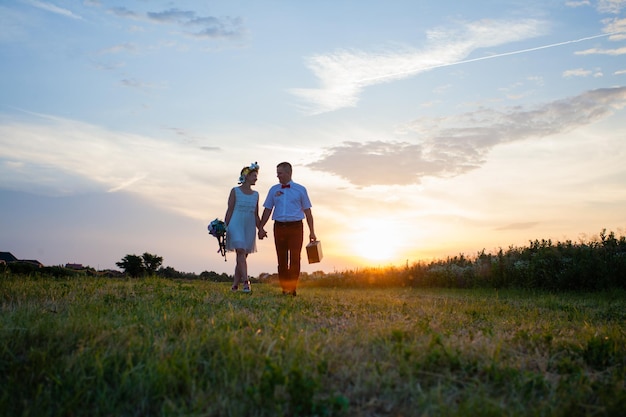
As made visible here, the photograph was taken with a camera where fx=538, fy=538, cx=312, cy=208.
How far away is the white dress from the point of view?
12492 mm

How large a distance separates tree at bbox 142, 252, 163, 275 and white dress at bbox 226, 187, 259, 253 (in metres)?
7.74

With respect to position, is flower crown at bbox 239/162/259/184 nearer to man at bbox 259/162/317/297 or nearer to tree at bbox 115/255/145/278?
man at bbox 259/162/317/297

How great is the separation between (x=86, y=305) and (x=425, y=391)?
513cm

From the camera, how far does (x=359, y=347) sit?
17.8 feet

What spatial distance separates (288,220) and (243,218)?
1.31m

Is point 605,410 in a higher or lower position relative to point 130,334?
lower

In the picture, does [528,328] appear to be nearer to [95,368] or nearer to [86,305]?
[95,368]

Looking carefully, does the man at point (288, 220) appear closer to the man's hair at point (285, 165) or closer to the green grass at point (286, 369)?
the man's hair at point (285, 165)

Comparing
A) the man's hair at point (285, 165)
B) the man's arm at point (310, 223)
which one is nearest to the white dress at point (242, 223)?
the man's hair at point (285, 165)

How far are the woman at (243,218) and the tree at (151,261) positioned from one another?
25.1 ft

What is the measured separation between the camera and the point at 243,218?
1258cm

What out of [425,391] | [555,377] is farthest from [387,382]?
[555,377]

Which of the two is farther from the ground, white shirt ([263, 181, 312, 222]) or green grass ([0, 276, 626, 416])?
white shirt ([263, 181, 312, 222])

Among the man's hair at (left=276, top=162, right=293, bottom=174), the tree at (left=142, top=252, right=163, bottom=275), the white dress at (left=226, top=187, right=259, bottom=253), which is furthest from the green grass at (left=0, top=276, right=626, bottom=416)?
the tree at (left=142, top=252, right=163, bottom=275)
